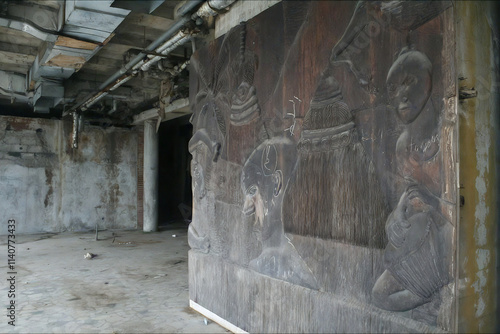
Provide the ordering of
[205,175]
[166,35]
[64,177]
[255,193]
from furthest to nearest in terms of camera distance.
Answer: [64,177], [166,35], [205,175], [255,193]

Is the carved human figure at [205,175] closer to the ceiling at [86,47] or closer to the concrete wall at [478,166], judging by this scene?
the ceiling at [86,47]

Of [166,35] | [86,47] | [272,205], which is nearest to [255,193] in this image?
[272,205]

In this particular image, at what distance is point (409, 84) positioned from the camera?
2.15 metres

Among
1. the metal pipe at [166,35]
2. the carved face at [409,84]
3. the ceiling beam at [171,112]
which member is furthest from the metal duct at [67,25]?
the ceiling beam at [171,112]

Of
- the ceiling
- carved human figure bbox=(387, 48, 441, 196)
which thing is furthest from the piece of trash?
carved human figure bbox=(387, 48, 441, 196)

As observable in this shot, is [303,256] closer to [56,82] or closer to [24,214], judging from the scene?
[56,82]

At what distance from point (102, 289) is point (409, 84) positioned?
4.50 m

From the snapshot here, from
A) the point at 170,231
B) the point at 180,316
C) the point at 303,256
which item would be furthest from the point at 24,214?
the point at 303,256

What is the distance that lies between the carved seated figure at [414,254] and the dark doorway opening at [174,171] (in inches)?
457

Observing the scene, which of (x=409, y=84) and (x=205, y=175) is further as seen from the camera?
(x=205, y=175)

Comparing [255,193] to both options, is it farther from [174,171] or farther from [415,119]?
[174,171]

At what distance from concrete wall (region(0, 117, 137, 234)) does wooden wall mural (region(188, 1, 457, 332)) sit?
25.3 feet

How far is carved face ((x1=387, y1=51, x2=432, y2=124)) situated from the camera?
6.84 feet

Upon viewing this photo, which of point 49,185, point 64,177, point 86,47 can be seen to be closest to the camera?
point 86,47
